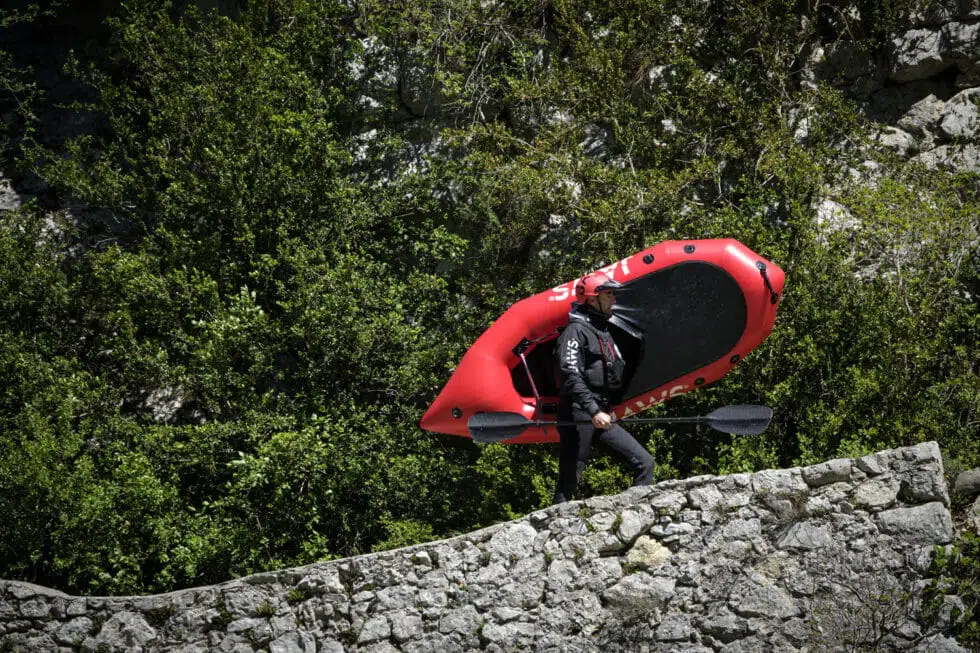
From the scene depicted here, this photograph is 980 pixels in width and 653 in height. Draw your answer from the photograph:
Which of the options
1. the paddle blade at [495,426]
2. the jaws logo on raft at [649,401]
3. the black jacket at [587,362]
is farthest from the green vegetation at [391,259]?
the black jacket at [587,362]

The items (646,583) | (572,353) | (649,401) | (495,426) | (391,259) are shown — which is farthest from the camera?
(391,259)

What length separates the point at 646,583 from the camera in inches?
214

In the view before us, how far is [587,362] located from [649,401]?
1.00 meters

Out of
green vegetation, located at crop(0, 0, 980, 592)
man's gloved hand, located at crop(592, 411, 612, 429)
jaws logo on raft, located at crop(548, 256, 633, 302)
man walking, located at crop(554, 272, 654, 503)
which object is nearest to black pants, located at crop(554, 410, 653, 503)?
man walking, located at crop(554, 272, 654, 503)

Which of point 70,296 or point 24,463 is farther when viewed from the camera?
point 70,296

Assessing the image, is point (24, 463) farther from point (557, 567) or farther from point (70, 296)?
point (557, 567)

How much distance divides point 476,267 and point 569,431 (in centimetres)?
342

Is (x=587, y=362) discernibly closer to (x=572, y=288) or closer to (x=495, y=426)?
(x=495, y=426)

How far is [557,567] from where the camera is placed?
5.51 m

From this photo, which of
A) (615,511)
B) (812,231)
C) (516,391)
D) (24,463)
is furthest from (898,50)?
(24,463)

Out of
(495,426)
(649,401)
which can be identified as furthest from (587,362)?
(649,401)

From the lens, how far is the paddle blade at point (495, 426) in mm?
6574

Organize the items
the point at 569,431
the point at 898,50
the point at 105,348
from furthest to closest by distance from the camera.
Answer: the point at 898,50 < the point at 105,348 < the point at 569,431

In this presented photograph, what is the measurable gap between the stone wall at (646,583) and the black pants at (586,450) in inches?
19.1
